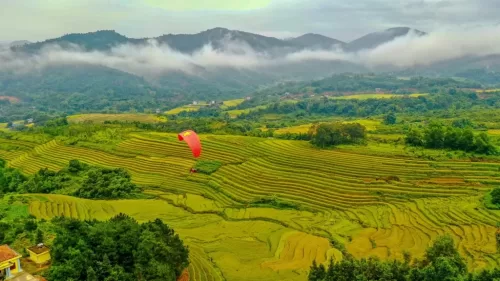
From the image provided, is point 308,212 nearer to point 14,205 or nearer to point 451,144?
point 451,144

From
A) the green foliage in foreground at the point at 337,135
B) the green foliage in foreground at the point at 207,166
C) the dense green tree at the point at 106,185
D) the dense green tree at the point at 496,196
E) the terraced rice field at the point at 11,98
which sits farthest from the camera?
the terraced rice field at the point at 11,98

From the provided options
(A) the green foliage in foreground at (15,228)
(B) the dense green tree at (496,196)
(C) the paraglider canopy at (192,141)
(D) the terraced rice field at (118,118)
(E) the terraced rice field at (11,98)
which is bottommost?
(E) the terraced rice field at (11,98)

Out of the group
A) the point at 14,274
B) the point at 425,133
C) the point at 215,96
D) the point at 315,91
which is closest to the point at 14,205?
the point at 14,274

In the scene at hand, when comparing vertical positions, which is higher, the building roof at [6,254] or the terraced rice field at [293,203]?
the building roof at [6,254]

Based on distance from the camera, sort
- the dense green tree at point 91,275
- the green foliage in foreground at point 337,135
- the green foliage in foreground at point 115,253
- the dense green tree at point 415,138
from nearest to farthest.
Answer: the dense green tree at point 91,275 < the green foliage in foreground at point 115,253 < the dense green tree at point 415,138 < the green foliage in foreground at point 337,135

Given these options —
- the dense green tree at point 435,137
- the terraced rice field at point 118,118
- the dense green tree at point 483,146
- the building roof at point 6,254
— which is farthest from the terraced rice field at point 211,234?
the terraced rice field at point 118,118

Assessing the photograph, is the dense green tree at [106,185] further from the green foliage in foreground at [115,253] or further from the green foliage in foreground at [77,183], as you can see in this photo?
the green foliage in foreground at [115,253]

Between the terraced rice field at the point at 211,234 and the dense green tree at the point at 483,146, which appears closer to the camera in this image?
the terraced rice field at the point at 211,234

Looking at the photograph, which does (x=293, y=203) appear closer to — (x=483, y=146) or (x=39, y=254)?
(x=483, y=146)
